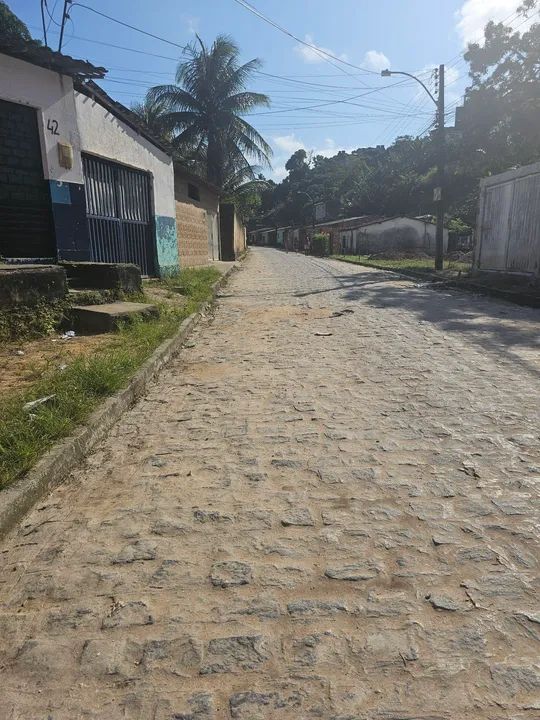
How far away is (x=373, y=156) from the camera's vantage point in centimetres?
8169

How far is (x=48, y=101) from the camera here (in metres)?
8.47

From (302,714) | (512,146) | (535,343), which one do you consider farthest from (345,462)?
(512,146)

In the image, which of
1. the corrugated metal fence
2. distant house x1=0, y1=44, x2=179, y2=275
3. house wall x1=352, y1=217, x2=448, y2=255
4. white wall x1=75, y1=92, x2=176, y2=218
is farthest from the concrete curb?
house wall x1=352, y1=217, x2=448, y2=255

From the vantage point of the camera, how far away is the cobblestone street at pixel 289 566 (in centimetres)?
165

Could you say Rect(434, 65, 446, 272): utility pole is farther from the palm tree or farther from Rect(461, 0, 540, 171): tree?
the palm tree

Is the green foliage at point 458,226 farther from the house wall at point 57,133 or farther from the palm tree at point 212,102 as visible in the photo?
the house wall at point 57,133

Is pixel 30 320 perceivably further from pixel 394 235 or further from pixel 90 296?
pixel 394 235

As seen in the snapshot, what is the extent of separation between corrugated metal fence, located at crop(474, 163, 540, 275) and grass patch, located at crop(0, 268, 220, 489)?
9749mm

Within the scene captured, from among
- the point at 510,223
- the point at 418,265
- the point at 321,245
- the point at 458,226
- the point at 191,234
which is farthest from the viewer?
the point at 321,245

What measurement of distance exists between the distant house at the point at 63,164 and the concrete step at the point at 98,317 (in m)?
2.02

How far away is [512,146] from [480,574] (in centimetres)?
2031

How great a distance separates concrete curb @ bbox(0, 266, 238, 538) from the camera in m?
2.58

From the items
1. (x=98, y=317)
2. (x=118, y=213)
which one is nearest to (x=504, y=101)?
(x=118, y=213)

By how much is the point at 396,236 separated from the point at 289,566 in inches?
1725
